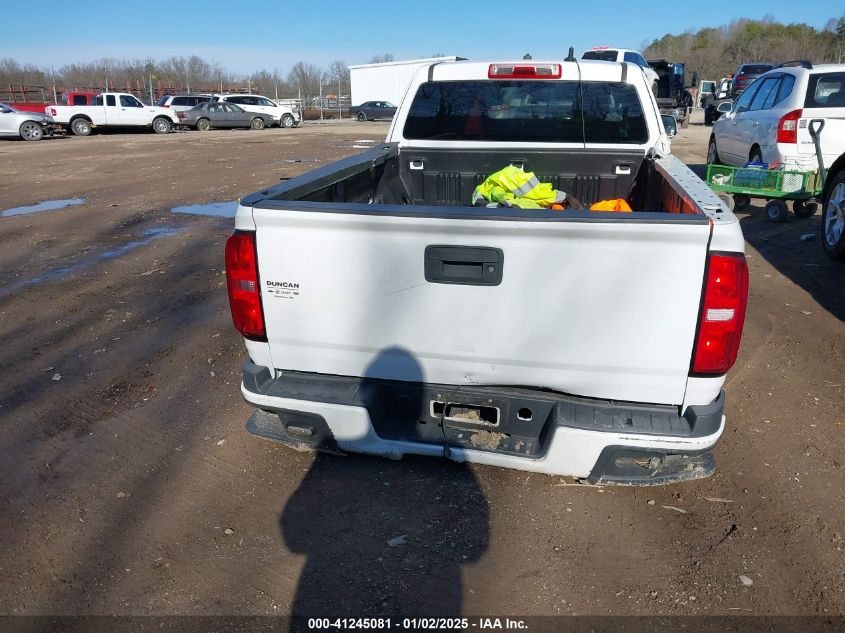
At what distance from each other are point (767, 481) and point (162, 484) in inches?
118

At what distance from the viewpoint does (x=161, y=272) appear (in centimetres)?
683

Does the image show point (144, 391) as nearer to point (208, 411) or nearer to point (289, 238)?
point (208, 411)

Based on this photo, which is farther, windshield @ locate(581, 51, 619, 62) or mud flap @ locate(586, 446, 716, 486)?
windshield @ locate(581, 51, 619, 62)

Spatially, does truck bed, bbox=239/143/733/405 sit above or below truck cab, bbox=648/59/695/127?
below

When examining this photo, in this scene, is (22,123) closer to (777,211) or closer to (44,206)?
(44,206)

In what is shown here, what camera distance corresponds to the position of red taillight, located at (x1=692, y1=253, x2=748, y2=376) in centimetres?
235

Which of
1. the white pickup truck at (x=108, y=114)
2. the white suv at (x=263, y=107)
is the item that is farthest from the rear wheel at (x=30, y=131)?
the white suv at (x=263, y=107)

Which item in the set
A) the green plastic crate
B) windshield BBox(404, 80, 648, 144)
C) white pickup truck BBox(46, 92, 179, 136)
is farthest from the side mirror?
white pickup truck BBox(46, 92, 179, 136)

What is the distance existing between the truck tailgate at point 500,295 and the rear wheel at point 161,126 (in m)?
29.5

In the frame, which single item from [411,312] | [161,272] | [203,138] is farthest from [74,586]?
[203,138]

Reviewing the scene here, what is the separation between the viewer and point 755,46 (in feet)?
301

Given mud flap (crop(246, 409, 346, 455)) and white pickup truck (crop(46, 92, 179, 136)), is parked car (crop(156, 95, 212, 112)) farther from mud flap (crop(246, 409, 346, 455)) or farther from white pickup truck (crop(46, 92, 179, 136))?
mud flap (crop(246, 409, 346, 455))

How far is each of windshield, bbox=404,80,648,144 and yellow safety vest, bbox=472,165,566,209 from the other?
2.27 ft

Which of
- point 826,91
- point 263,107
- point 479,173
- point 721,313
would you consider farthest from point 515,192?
point 263,107
